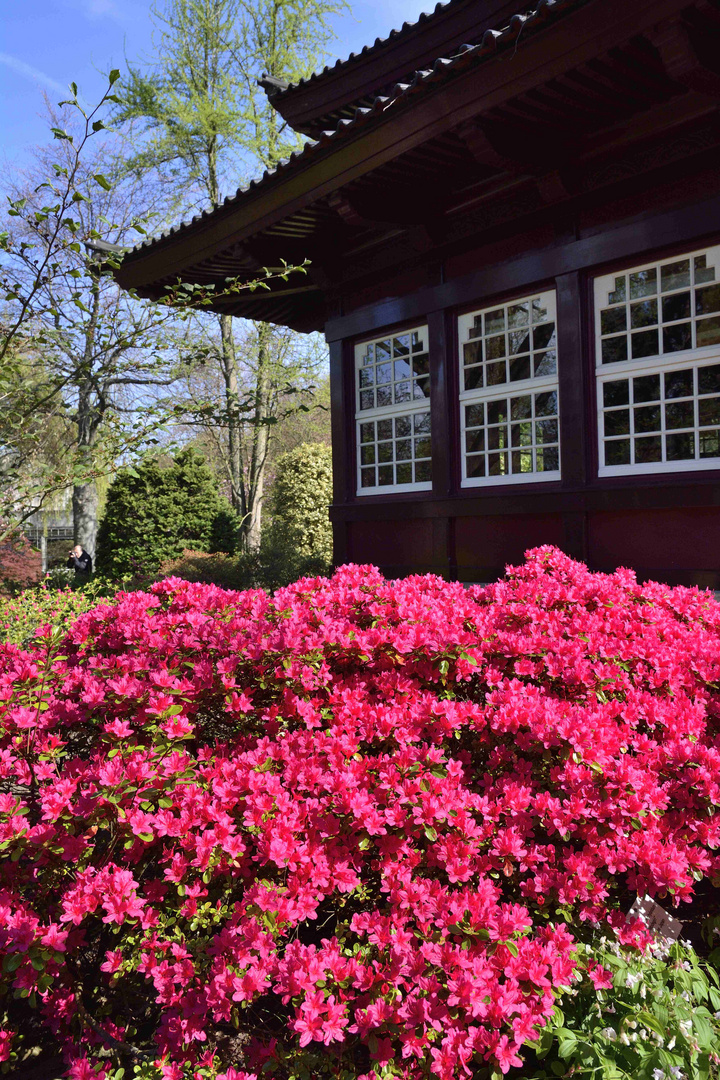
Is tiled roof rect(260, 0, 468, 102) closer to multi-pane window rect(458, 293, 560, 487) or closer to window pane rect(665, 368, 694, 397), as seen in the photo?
multi-pane window rect(458, 293, 560, 487)

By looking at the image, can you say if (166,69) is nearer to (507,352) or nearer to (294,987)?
(507,352)

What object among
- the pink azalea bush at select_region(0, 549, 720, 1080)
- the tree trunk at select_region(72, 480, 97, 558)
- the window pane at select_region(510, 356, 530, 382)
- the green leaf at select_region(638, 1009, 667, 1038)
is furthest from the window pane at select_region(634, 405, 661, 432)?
the tree trunk at select_region(72, 480, 97, 558)

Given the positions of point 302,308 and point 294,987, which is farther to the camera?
point 302,308

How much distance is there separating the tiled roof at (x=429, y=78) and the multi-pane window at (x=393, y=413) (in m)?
1.79

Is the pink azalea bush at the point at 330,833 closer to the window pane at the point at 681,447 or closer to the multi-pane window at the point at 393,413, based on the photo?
the window pane at the point at 681,447

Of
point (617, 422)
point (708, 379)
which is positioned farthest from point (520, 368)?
point (708, 379)

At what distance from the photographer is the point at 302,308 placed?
8.48 m

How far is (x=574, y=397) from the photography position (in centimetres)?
532

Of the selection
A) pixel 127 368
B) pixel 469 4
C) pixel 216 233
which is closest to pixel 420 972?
pixel 127 368

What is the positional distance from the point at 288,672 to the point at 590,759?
75cm

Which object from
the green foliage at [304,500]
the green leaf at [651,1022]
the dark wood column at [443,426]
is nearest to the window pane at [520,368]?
the dark wood column at [443,426]

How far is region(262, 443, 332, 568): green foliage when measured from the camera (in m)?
14.3

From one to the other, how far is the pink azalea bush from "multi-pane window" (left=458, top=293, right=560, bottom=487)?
3654mm

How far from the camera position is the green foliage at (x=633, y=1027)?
134 cm
